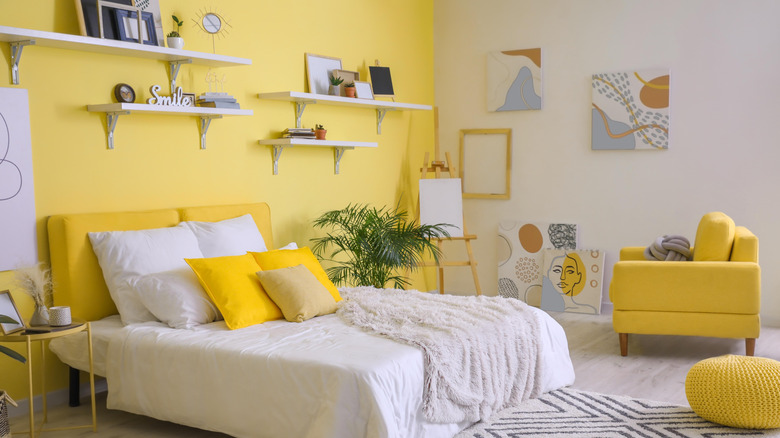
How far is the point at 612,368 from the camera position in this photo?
4359mm

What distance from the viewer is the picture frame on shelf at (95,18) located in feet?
12.1

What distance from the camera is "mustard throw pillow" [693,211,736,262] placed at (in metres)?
4.48

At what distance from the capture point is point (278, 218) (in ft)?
16.8

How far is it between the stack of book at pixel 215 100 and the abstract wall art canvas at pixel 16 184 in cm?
101

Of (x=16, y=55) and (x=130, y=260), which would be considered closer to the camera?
(x=16, y=55)

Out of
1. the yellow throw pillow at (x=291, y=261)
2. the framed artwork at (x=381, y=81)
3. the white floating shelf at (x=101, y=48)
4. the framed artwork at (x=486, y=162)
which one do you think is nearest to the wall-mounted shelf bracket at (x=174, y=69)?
the white floating shelf at (x=101, y=48)

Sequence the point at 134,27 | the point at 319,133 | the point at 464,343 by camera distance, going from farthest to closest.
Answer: the point at 319,133, the point at 134,27, the point at 464,343

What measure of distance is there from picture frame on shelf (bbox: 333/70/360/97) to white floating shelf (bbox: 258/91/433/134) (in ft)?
0.32

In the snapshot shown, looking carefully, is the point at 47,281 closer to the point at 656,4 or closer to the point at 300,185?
the point at 300,185

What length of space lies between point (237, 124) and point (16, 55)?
150cm

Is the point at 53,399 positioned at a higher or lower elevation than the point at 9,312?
lower

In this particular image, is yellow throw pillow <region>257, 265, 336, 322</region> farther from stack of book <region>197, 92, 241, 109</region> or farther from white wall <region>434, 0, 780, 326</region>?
white wall <region>434, 0, 780, 326</region>

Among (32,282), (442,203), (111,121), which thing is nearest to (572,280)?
(442,203)

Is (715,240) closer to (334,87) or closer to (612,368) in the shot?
(612,368)
